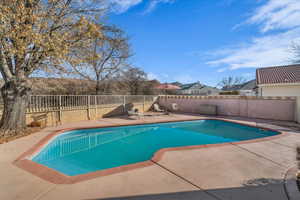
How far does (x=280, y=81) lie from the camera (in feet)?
38.4

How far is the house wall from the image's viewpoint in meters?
9.05

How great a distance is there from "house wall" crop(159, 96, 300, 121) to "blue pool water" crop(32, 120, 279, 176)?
2701 mm

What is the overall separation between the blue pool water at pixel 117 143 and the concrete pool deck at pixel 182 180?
1080mm

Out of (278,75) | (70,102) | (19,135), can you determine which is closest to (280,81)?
(278,75)

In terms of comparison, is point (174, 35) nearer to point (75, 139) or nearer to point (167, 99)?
point (167, 99)

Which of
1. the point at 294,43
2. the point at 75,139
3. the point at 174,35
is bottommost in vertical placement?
the point at 75,139

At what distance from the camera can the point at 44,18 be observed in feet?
18.5

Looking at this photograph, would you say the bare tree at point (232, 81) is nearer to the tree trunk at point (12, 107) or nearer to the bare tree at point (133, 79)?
the bare tree at point (133, 79)

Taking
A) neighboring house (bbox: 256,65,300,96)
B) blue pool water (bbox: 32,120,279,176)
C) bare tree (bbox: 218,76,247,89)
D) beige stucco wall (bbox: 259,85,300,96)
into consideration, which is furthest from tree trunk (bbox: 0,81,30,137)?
bare tree (bbox: 218,76,247,89)

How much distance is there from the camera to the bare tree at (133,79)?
16.9 metres

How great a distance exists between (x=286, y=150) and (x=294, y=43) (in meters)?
7.74

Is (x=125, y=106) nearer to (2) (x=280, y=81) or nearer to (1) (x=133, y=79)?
(1) (x=133, y=79)

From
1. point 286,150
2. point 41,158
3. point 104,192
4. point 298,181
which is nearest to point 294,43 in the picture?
point 286,150

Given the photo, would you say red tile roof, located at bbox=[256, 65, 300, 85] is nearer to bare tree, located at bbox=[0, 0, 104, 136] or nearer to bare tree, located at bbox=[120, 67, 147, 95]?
bare tree, located at bbox=[120, 67, 147, 95]
